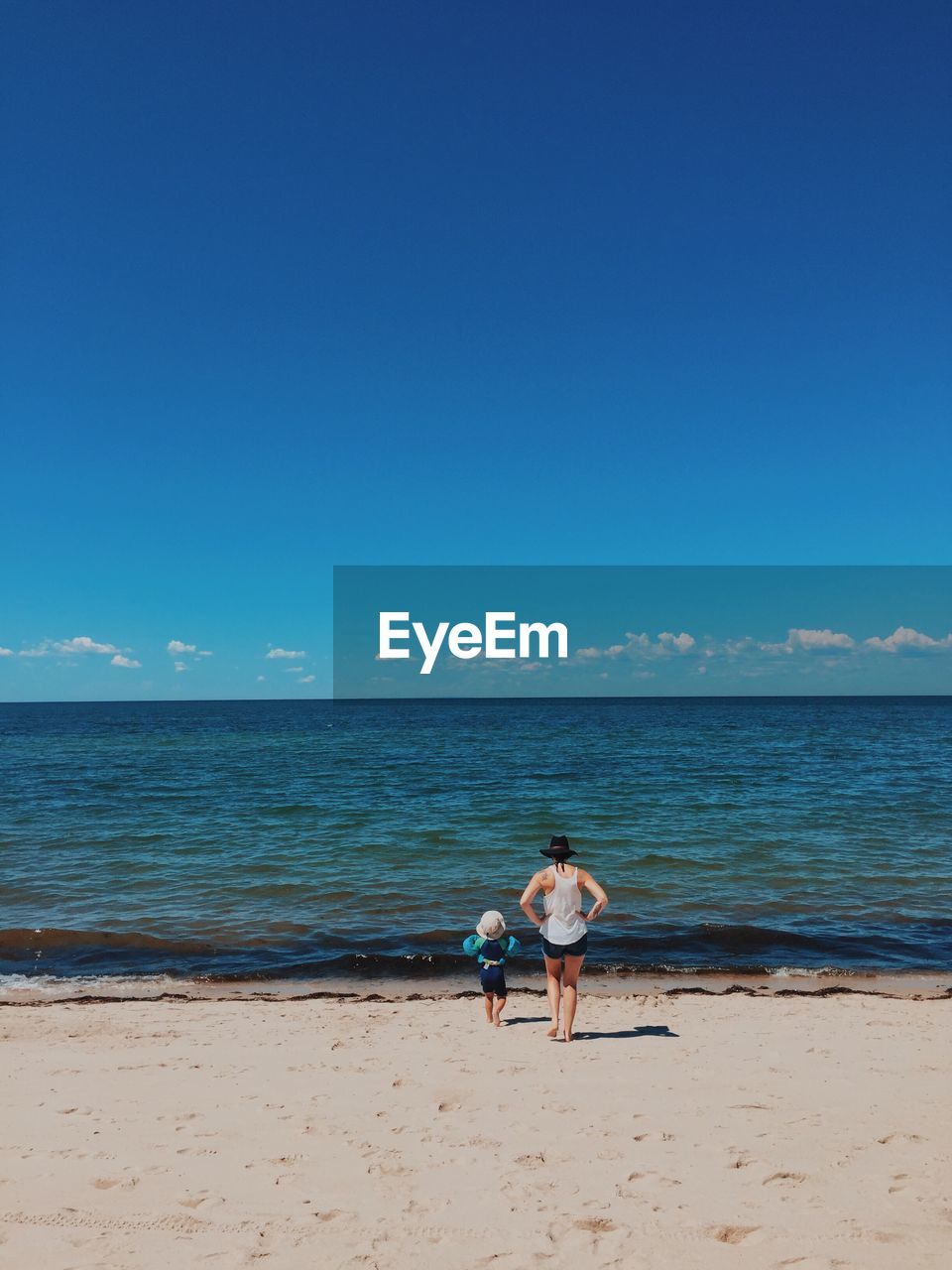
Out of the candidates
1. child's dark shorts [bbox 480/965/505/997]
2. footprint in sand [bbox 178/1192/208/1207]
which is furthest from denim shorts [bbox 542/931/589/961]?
footprint in sand [bbox 178/1192/208/1207]

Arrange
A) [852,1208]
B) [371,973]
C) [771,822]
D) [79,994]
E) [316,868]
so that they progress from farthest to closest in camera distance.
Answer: [771,822], [316,868], [371,973], [79,994], [852,1208]

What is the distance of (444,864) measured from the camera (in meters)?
17.2

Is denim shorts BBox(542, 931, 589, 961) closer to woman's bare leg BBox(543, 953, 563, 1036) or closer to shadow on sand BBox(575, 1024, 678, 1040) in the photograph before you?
woman's bare leg BBox(543, 953, 563, 1036)

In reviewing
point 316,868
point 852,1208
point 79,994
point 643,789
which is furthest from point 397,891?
point 643,789

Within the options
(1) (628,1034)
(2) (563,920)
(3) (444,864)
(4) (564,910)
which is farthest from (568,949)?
(3) (444,864)

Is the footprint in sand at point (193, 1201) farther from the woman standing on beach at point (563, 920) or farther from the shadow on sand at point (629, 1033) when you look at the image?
the shadow on sand at point (629, 1033)

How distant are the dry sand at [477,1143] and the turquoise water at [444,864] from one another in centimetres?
321

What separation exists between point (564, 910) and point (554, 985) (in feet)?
3.10

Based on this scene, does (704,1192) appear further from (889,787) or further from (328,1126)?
(889,787)

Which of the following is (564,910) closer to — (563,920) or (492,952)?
(563,920)

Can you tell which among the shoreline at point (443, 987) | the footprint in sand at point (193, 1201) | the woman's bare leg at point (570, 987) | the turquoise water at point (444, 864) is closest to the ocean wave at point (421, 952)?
the turquoise water at point (444, 864)

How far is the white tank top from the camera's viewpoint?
8.20 meters

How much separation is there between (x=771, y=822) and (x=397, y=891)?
Result: 11.9 m

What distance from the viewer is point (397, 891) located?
1501 cm
